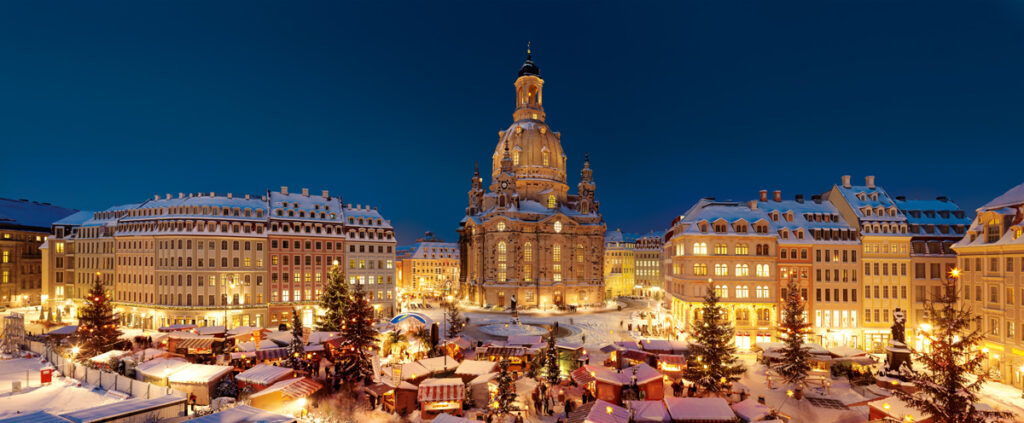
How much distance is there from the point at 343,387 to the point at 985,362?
163 feet

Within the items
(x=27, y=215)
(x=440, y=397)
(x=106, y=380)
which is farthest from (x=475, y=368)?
(x=27, y=215)

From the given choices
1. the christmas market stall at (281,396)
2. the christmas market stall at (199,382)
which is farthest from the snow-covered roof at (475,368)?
the christmas market stall at (199,382)

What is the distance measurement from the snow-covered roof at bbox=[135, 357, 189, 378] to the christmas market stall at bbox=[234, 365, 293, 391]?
3.86 meters

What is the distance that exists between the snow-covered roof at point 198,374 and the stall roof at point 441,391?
1259 cm

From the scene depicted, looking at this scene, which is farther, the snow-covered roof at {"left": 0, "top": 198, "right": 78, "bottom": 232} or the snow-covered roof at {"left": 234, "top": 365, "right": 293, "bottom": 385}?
the snow-covered roof at {"left": 0, "top": 198, "right": 78, "bottom": 232}

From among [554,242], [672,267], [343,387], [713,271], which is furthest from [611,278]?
[343,387]

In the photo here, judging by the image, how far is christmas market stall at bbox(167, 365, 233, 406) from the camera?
31.8m

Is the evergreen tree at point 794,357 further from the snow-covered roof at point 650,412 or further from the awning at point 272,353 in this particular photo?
the awning at point 272,353

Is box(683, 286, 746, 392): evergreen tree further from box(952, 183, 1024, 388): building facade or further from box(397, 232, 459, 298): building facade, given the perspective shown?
box(397, 232, 459, 298): building facade

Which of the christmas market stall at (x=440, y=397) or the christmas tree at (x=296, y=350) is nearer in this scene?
the christmas market stall at (x=440, y=397)

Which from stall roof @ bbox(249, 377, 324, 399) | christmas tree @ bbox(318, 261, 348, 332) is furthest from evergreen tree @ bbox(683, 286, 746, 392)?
christmas tree @ bbox(318, 261, 348, 332)

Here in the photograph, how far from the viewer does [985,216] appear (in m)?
43.1

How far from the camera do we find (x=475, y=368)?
36.4 meters

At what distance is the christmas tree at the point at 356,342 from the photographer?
1487 inches
